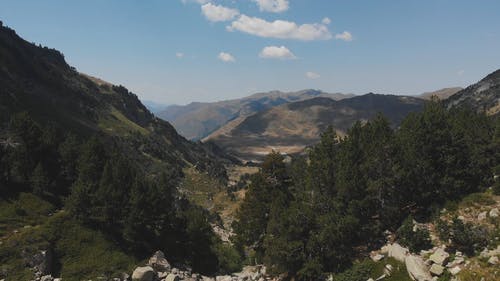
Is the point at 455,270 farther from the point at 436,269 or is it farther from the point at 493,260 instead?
the point at 493,260

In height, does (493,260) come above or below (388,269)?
above

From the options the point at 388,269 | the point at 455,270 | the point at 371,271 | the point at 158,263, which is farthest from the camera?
the point at 158,263

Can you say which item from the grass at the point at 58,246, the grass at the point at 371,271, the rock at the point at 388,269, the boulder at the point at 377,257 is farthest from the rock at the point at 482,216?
the grass at the point at 58,246

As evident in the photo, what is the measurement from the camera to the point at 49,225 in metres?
53.0

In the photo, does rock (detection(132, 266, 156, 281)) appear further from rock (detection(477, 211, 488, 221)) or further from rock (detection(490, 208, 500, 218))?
rock (detection(490, 208, 500, 218))

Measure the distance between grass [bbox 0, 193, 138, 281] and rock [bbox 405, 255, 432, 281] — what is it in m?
36.1

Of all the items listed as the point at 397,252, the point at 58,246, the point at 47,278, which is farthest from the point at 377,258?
the point at 58,246

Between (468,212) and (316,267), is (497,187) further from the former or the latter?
(316,267)

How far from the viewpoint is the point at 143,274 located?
47.7m

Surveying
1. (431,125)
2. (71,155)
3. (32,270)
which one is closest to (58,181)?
(71,155)

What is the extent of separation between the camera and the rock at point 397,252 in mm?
42375

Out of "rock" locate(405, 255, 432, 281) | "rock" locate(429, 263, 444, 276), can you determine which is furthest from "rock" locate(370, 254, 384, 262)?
"rock" locate(429, 263, 444, 276)

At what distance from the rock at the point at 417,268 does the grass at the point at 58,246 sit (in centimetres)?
3615

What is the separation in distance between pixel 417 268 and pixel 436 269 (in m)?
1.91
